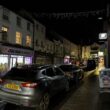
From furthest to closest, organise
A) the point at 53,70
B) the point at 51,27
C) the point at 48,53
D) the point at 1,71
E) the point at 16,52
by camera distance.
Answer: the point at 51,27 < the point at 48,53 < the point at 16,52 < the point at 1,71 < the point at 53,70

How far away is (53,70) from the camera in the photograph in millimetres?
9984

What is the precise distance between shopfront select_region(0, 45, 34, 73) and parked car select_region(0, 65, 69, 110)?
47.7 feet

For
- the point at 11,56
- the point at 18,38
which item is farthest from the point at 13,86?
the point at 18,38

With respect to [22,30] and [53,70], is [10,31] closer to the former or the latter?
[22,30]

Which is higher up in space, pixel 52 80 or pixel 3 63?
pixel 3 63

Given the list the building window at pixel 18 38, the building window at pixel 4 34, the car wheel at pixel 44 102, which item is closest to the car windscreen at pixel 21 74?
the car wheel at pixel 44 102

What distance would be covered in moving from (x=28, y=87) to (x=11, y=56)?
17.8m

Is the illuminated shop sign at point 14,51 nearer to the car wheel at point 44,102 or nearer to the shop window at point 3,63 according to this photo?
the shop window at point 3,63

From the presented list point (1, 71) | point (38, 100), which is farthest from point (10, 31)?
point (38, 100)

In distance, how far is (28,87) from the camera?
7.73 metres

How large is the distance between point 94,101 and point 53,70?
2.28 m

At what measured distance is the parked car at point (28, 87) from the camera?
7.72m

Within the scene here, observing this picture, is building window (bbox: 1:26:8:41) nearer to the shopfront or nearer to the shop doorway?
the shopfront

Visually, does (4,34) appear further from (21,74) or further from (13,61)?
(21,74)
